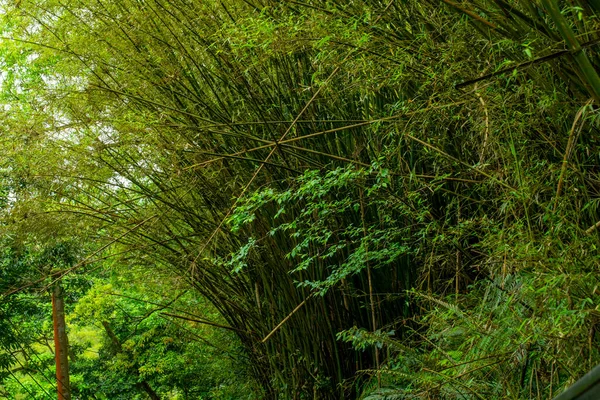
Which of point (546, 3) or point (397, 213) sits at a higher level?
point (546, 3)

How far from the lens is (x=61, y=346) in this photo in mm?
7484

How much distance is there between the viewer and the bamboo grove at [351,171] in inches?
66.6

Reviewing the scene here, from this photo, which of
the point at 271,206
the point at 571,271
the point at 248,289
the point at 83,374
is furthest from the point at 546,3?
the point at 83,374

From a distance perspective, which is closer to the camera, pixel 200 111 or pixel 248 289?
pixel 200 111

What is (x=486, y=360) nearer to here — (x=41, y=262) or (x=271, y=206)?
(x=271, y=206)

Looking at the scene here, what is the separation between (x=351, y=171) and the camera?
2330mm

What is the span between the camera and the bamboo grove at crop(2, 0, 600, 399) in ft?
5.55

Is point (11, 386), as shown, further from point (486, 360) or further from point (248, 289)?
point (486, 360)

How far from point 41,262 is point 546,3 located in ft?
20.0

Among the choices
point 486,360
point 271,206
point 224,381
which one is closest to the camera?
point 486,360

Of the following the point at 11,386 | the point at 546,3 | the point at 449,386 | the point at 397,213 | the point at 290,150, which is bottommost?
the point at 11,386

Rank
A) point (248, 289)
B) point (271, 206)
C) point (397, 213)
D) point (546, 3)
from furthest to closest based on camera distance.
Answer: point (248, 289) < point (271, 206) < point (397, 213) < point (546, 3)

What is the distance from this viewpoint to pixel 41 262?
21.0 feet

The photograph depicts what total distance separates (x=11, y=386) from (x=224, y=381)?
4380 mm
